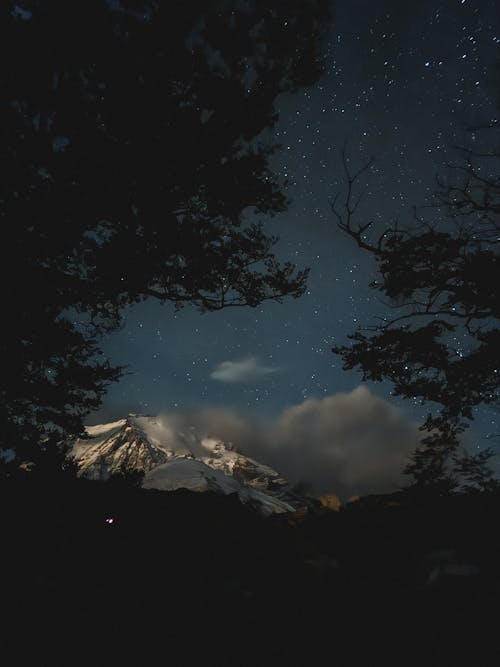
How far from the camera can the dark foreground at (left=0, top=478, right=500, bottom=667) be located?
1812mm

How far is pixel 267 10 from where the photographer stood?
25.1 ft

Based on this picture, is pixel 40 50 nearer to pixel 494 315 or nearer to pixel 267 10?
pixel 267 10

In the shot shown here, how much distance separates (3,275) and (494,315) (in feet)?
35.6

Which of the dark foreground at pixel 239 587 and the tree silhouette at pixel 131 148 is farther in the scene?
the tree silhouette at pixel 131 148

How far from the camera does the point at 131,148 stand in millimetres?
7133

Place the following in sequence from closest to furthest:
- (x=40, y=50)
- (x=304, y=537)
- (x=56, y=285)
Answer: (x=304, y=537) → (x=40, y=50) → (x=56, y=285)

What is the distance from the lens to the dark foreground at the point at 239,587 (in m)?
1.81

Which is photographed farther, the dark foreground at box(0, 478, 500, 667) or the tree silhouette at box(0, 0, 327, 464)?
the tree silhouette at box(0, 0, 327, 464)

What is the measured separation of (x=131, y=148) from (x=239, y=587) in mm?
7418

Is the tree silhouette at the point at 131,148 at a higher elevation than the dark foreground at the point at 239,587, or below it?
higher

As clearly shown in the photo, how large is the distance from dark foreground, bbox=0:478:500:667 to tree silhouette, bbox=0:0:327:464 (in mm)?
5327

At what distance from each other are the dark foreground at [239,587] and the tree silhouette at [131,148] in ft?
17.5

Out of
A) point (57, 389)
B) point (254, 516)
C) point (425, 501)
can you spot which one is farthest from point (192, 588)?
point (57, 389)

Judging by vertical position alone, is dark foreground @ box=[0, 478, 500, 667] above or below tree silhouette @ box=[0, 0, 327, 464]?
below
